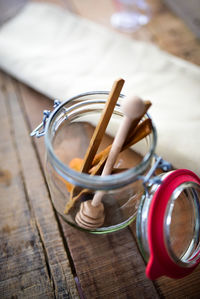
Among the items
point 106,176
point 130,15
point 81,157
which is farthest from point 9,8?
point 106,176

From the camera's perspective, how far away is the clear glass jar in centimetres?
28

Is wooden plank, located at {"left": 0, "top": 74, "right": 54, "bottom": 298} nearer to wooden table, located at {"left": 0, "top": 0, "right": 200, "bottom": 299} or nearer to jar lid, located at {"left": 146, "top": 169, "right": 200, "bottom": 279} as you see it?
wooden table, located at {"left": 0, "top": 0, "right": 200, "bottom": 299}

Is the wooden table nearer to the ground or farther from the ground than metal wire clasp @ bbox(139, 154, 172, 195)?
nearer to the ground

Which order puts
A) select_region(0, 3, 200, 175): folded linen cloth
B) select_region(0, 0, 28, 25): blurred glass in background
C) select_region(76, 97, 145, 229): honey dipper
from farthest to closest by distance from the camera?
1. select_region(0, 0, 28, 25): blurred glass in background
2. select_region(0, 3, 200, 175): folded linen cloth
3. select_region(76, 97, 145, 229): honey dipper

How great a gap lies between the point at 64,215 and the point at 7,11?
0.47m

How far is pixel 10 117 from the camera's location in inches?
19.6

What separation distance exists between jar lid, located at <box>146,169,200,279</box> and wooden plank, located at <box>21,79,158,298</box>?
0.06 meters

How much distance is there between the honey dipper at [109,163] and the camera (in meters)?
0.25

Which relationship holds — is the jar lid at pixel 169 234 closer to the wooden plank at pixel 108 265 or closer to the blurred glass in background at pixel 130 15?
the wooden plank at pixel 108 265

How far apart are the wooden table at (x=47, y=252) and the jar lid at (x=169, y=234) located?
1.6 inches

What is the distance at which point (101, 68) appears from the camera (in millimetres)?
497

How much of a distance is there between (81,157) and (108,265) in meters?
0.15

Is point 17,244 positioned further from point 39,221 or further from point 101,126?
point 101,126

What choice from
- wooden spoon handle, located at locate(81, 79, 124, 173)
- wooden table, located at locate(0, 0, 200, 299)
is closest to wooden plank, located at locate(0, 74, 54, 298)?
wooden table, located at locate(0, 0, 200, 299)
